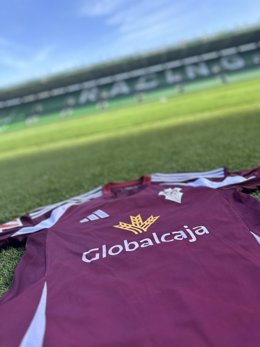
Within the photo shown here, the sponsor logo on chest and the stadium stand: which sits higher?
the stadium stand

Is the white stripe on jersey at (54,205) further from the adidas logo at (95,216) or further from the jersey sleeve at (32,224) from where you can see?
the adidas logo at (95,216)

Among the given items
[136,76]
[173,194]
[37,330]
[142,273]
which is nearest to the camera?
[37,330]

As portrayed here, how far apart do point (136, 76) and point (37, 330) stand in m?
27.4

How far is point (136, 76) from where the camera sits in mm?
27859

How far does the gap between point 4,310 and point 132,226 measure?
1.07 metres

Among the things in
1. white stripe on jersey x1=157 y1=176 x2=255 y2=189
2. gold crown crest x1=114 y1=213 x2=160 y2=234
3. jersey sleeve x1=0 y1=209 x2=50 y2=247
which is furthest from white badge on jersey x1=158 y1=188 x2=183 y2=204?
jersey sleeve x1=0 y1=209 x2=50 y2=247

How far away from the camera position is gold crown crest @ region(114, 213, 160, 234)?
2635 mm

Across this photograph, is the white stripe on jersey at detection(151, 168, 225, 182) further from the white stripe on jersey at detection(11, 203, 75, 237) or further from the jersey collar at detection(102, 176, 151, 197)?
the white stripe on jersey at detection(11, 203, 75, 237)

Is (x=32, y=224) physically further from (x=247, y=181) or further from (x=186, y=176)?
(x=247, y=181)

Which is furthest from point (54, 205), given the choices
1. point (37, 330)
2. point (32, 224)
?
point (37, 330)

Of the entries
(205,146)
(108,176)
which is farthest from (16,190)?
(205,146)

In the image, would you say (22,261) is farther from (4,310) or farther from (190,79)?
(190,79)

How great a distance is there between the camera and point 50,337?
1.68 metres

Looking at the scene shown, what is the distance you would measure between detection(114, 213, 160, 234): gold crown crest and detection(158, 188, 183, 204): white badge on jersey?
1.13 feet
